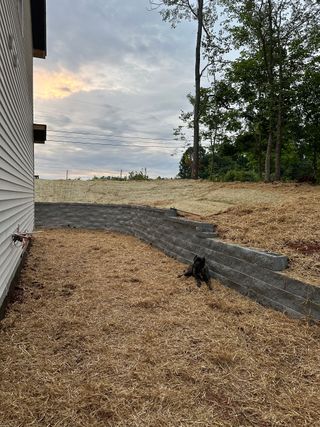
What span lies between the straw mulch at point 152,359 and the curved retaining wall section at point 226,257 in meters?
0.15

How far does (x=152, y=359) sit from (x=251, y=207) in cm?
461

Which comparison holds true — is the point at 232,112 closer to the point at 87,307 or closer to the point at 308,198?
the point at 308,198

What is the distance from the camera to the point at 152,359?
8.21ft

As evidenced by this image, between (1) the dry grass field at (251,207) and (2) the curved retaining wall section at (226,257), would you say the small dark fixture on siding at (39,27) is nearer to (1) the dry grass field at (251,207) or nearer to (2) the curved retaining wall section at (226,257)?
(1) the dry grass field at (251,207)

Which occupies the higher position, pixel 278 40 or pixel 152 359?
pixel 278 40

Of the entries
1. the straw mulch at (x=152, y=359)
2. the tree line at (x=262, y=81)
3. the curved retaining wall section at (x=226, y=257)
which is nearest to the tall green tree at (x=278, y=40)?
the tree line at (x=262, y=81)

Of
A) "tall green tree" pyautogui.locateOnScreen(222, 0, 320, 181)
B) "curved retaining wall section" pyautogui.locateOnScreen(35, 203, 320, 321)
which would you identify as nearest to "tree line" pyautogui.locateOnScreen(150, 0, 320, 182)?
"tall green tree" pyautogui.locateOnScreen(222, 0, 320, 181)

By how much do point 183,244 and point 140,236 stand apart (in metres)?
2.98

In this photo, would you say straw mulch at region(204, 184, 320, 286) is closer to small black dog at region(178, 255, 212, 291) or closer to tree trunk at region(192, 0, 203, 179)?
small black dog at region(178, 255, 212, 291)

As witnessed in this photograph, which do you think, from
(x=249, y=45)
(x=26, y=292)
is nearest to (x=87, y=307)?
(x=26, y=292)

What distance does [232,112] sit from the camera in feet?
51.2

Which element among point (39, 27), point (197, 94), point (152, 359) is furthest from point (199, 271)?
point (197, 94)

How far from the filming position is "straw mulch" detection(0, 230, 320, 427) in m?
1.92

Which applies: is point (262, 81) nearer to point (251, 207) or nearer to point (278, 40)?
point (278, 40)
